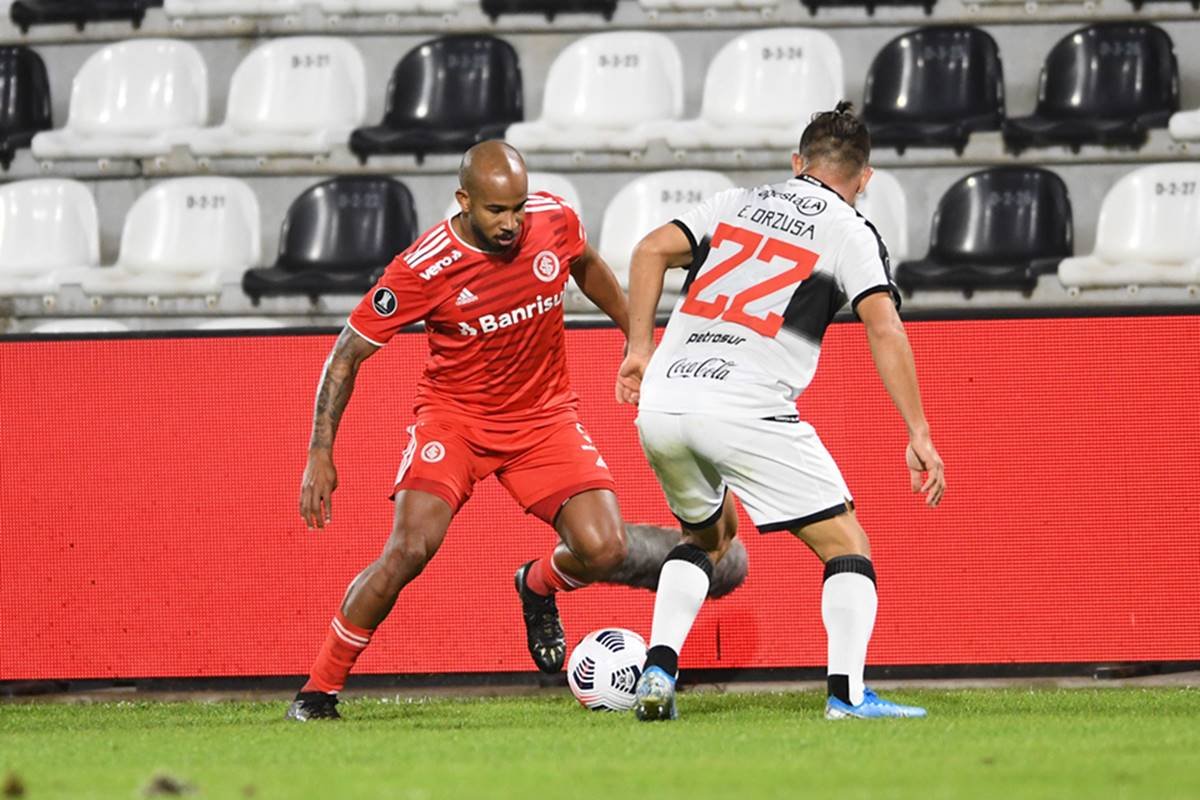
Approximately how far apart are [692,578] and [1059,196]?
4.55 m

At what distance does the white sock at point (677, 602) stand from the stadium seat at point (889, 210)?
13.3ft

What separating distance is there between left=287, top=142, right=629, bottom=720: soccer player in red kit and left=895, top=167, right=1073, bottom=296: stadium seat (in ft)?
10.9

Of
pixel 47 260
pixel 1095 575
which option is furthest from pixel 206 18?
pixel 1095 575

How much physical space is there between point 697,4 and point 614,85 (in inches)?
30.2

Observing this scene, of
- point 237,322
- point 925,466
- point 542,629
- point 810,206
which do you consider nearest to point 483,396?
point 542,629

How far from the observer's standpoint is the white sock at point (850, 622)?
198 inches

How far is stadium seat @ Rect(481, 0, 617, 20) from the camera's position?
397 inches

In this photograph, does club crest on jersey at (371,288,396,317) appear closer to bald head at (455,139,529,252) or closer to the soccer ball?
bald head at (455,139,529,252)

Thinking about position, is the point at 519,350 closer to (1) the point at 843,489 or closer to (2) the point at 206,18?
(1) the point at 843,489

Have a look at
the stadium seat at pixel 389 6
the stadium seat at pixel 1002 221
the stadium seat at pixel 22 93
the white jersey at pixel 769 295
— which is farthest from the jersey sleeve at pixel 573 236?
the stadium seat at pixel 22 93

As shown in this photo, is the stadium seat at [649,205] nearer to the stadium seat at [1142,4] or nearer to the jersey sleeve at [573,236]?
the stadium seat at [1142,4]

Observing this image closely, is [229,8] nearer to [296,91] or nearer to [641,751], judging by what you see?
[296,91]

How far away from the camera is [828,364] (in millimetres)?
6664

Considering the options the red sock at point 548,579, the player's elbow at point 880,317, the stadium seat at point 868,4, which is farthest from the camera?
the stadium seat at point 868,4
